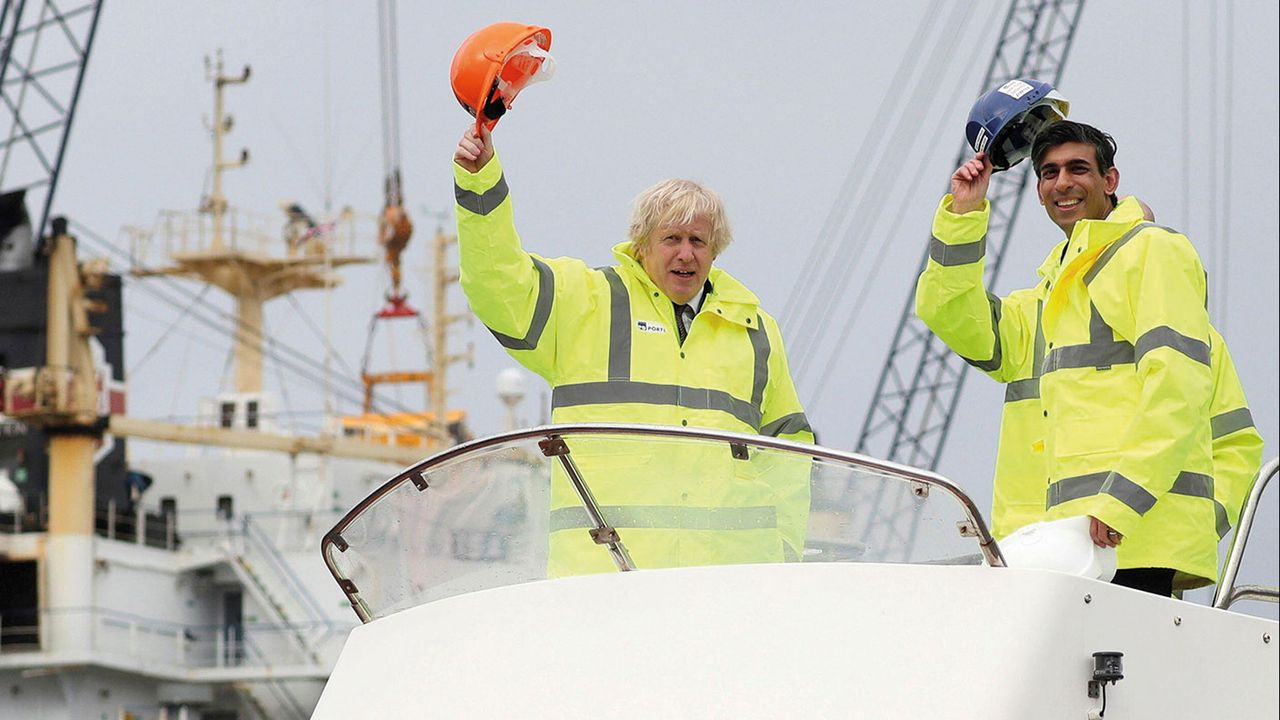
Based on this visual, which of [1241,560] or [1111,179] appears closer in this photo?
[1241,560]

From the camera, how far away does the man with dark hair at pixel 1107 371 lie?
392cm

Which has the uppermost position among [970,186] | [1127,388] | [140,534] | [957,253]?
[970,186]

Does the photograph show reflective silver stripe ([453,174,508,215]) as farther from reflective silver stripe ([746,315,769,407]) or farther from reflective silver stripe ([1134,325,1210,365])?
reflective silver stripe ([1134,325,1210,365])

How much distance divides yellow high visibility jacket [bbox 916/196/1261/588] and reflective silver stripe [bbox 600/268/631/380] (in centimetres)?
93

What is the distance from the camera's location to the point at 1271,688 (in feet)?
12.4

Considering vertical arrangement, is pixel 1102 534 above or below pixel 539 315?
below

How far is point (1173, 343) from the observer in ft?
13.2

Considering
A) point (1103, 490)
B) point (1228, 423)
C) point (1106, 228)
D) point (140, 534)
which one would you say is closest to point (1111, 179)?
point (1106, 228)

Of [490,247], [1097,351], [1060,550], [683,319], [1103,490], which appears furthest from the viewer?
[683,319]

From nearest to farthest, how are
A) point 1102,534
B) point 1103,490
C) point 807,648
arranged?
point 807,648, point 1102,534, point 1103,490

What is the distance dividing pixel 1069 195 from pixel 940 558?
1642mm

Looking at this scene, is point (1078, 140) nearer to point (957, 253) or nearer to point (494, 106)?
point (957, 253)

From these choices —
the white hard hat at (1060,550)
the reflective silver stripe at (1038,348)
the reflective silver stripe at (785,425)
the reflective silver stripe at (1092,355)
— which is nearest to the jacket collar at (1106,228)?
the reflective silver stripe at (1092,355)

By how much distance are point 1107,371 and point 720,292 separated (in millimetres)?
966
